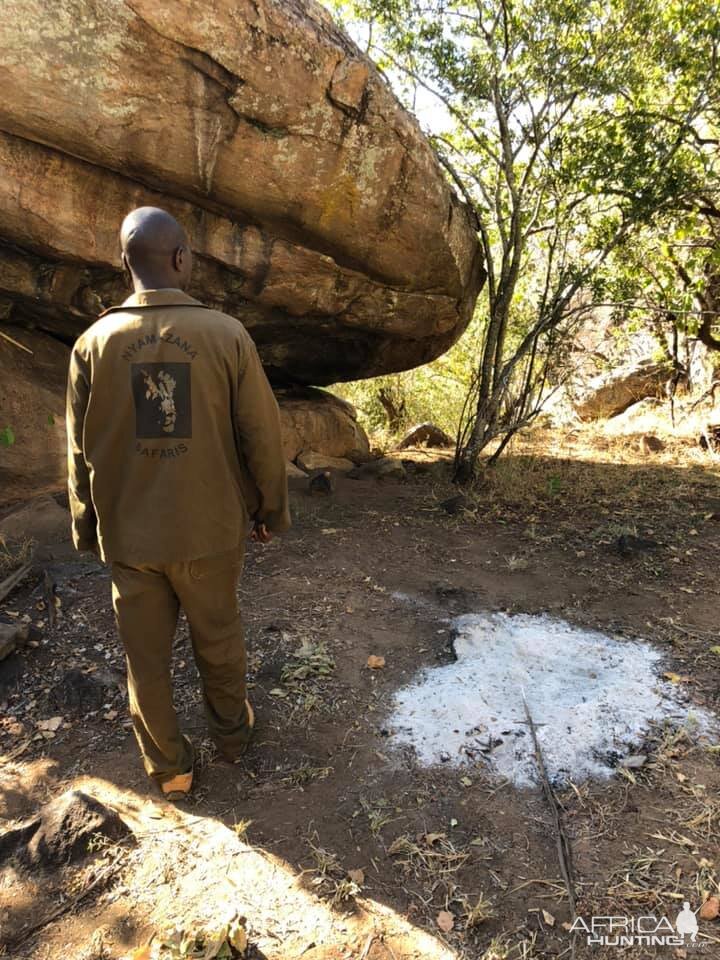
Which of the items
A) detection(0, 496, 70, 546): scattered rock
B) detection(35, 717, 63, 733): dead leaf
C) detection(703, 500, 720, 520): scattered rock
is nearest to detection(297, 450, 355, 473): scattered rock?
detection(0, 496, 70, 546): scattered rock

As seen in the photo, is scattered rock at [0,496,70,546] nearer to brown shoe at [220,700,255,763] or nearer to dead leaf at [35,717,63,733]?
dead leaf at [35,717,63,733]

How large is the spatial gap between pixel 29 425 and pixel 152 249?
366cm

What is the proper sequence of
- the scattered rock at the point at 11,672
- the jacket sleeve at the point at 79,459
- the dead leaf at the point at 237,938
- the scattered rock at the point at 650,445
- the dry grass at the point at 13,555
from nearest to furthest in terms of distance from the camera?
the dead leaf at the point at 237,938 → the jacket sleeve at the point at 79,459 → the scattered rock at the point at 11,672 → the dry grass at the point at 13,555 → the scattered rock at the point at 650,445

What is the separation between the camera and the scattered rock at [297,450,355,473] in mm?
6891

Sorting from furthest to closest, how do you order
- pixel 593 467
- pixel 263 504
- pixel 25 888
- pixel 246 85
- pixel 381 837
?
pixel 593 467, pixel 246 85, pixel 263 504, pixel 381 837, pixel 25 888

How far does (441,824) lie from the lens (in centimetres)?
→ 233

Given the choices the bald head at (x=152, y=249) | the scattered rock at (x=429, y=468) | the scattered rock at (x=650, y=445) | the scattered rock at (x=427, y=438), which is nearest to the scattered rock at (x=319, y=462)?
the scattered rock at (x=429, y=468)

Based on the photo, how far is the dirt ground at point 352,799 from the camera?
1.98 metres

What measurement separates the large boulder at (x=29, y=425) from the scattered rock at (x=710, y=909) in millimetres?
4888

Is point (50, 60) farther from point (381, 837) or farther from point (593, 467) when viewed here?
point (593, 467)

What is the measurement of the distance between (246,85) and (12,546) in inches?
134

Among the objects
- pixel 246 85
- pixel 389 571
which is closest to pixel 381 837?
pixel 389 571

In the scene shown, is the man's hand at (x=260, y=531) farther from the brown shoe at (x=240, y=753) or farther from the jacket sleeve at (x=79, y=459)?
the brown shoe at (x=240, y=753)

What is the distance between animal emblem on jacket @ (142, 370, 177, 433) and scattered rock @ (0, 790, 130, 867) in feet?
4.40
